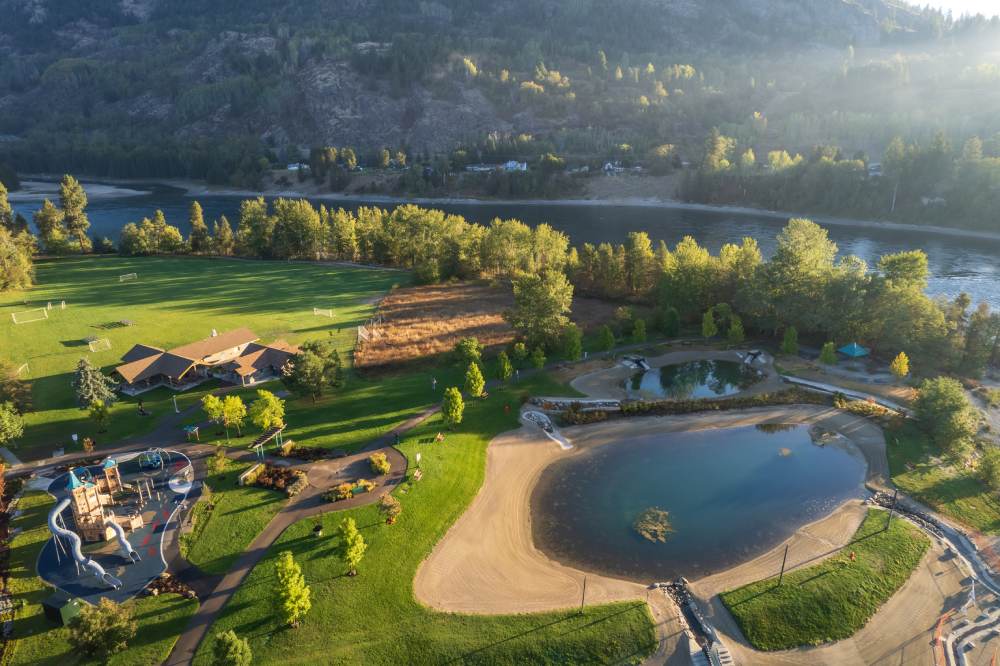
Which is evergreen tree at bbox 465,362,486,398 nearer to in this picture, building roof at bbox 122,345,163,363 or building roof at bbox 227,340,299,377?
building roof at bbox 227,340,299,377

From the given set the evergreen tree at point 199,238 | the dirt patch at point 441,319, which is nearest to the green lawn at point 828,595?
the dirt patch at point 441,319

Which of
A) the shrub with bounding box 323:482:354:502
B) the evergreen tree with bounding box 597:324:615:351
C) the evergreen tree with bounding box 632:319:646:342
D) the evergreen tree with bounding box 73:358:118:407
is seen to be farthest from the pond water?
the evergreen tree with bounding box 73:358:118:407

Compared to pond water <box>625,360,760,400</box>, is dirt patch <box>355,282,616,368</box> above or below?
above

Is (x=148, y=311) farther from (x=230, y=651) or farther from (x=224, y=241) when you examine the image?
(x=230, y=651)

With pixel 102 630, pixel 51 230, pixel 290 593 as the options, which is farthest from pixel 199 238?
pixel 290 593

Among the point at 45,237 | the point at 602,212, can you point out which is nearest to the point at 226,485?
the point at 45,237

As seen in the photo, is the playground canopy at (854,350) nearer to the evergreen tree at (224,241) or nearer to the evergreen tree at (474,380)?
the evergreen tree at (474,380)

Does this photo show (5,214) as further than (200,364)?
Yes
